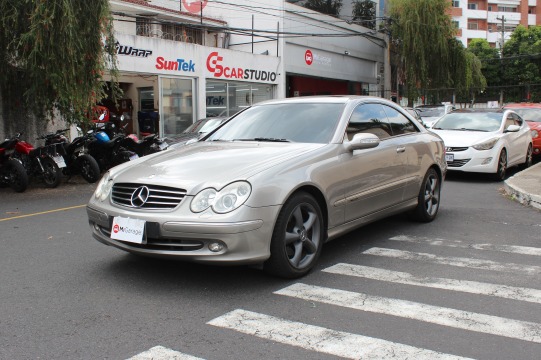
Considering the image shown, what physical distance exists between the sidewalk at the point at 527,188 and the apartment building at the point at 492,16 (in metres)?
61.6

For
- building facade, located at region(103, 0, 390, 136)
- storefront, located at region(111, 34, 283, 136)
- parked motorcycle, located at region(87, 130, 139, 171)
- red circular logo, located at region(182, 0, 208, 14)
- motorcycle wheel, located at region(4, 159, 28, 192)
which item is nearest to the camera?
motorcycle wheel, located at region(4, 159, 28, 192)

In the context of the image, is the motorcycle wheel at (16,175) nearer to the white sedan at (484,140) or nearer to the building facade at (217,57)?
the building facade at (217,57)

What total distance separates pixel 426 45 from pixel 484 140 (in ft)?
69.2

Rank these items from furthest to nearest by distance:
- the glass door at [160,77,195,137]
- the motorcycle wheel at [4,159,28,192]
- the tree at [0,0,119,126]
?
the glass door at [160,77,195,137] < the motorcycle wheel at [4,159,28,192] < the tree at [0,0,119,126]

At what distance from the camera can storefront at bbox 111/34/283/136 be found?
60.4 feet

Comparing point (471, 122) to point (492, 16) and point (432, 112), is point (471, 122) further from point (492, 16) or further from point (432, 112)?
point (492, 16)

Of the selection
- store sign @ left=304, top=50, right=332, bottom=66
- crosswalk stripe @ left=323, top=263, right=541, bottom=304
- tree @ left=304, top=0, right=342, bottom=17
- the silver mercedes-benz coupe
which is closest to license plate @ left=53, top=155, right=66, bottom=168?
the silver mercedes-benz coupe

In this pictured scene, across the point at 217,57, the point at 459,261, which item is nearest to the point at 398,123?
the point at 459,261

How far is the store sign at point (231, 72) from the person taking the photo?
70.0 feet

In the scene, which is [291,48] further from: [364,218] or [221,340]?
[221,340]

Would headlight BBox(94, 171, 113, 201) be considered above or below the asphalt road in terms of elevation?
above

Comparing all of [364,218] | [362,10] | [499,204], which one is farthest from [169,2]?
[364,218]

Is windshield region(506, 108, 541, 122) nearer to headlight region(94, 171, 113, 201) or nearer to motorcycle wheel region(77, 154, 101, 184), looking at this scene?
motorcycle wheel region(77, 154, 101, 184)

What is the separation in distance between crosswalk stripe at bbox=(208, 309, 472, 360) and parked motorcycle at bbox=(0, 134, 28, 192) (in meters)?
7.63
